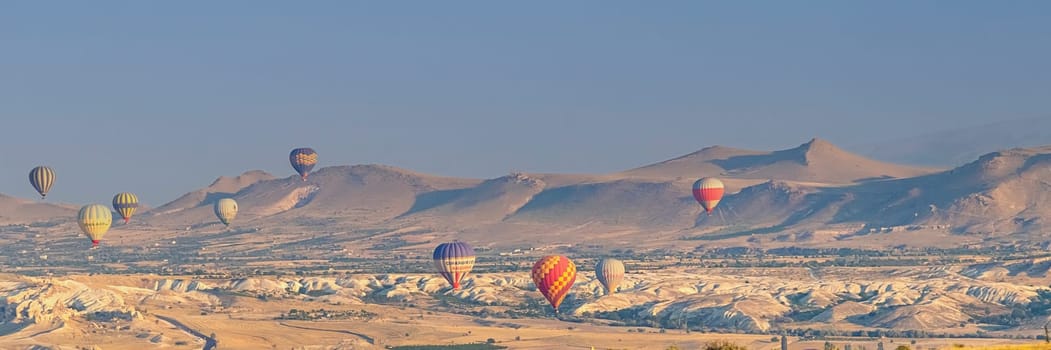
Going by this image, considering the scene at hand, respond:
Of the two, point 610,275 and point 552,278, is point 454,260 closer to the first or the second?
point 552,278

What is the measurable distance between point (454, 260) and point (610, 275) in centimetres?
1958

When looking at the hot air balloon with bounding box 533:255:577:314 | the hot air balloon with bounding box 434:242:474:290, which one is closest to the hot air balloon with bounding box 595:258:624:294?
the hot air balloon with bounding box 434:242:474:290

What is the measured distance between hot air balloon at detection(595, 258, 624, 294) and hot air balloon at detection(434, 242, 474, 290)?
1635 cm

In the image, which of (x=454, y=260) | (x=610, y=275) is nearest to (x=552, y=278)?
(x=454, y=260)

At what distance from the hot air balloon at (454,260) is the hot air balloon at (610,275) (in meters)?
16.3

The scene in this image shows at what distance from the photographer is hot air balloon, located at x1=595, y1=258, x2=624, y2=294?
571 ft

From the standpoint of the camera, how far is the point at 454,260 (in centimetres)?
16000

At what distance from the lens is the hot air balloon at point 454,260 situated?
160125 millimetres

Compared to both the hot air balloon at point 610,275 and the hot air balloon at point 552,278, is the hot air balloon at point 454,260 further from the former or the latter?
the hot air balloon at point 610,275

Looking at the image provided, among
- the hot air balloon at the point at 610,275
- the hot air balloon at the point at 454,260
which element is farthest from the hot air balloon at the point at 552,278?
the hot air balloon at the point at 610,275

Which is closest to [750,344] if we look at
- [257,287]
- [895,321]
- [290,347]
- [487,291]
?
[895,321]

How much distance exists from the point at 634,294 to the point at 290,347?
5125 cm

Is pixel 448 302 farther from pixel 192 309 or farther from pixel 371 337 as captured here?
pixel 371 337

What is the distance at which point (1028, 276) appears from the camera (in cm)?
18825
